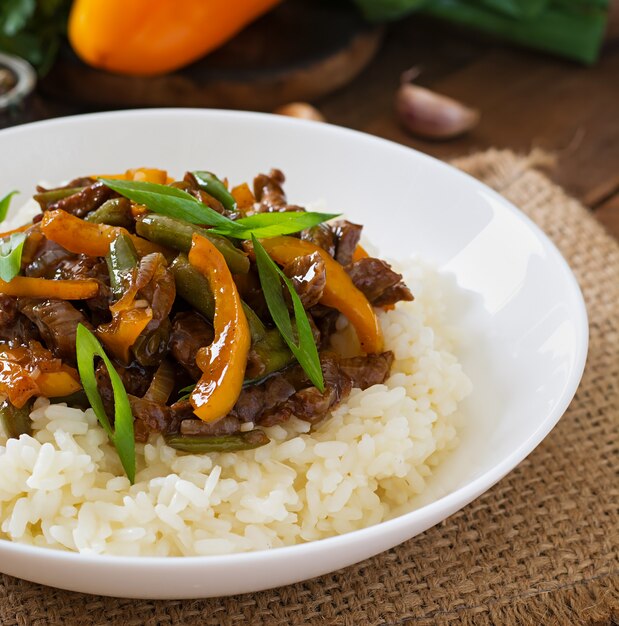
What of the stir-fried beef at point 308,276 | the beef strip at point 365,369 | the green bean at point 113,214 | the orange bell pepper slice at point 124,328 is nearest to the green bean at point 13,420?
the orange bell pepper slice at point 124,328

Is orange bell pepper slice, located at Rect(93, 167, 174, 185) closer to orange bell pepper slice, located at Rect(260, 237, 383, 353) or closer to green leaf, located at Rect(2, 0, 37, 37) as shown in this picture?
orange bell pepper slice, located at Rect(260, 237, 383, 353)

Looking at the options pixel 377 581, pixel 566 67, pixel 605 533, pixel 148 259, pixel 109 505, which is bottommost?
pixel 566 67

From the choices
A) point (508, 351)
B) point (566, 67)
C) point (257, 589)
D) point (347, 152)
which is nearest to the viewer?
point (257, 589)

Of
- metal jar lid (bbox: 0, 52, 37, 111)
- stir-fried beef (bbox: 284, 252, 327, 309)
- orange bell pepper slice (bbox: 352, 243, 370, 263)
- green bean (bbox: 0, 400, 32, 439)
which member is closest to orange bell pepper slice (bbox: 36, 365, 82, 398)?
green bean (bbox: 0, 400, 32, 439)

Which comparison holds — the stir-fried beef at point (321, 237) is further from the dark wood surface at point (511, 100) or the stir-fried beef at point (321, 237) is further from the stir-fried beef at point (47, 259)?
the dark wood surface at point (511, 100)

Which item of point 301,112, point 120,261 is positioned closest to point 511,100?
point 301,112

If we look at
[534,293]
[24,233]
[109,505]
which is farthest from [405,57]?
[109,505]

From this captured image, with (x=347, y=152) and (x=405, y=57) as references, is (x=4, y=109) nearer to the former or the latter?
(x=347, y=152)
